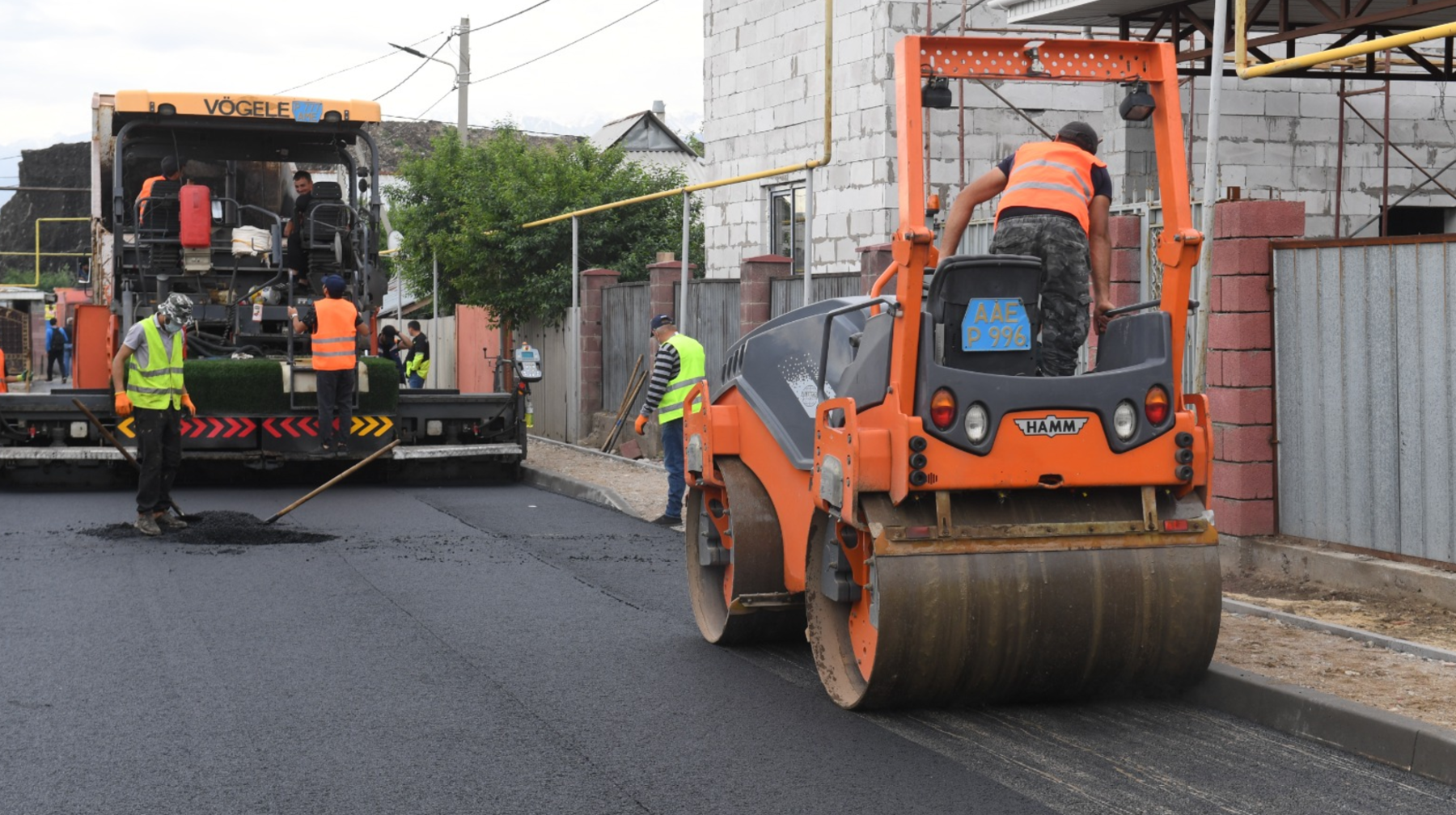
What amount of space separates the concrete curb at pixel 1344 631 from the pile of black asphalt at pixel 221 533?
20.2ft

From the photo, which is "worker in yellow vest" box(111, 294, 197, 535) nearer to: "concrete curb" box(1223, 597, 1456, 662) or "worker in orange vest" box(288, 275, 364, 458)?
"worker in orange vest" box(288, 275, 364, 458)

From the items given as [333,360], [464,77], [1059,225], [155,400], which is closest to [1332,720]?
[1059,225]

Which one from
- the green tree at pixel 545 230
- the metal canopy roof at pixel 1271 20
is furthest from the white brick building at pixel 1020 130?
the green tree at pixel 545 230

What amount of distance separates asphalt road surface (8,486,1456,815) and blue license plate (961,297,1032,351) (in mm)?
1367

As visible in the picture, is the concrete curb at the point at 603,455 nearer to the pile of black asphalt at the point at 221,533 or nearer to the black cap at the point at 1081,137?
the pile of black asphalt at the point at 221,533

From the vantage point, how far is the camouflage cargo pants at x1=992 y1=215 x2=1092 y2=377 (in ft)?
20.5

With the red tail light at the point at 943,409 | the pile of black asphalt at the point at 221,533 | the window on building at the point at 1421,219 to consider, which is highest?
the window on building at the point at 1421,219

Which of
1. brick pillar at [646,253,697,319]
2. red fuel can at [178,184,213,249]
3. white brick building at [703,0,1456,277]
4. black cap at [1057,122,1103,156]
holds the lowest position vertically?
black cap at [1057,122,1103,156]

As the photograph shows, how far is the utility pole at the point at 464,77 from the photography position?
30.3 m

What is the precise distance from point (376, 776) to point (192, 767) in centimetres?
63

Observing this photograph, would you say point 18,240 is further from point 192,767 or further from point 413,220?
point 192,767

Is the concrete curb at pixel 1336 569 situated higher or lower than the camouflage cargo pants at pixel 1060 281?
lower

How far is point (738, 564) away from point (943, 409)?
1.68 metres

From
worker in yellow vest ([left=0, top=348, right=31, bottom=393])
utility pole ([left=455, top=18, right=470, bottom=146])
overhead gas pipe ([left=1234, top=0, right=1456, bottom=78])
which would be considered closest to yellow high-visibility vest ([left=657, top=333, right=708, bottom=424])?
overhead gas pipe ([left=1234, top=0, right=1456, bottom=78])
